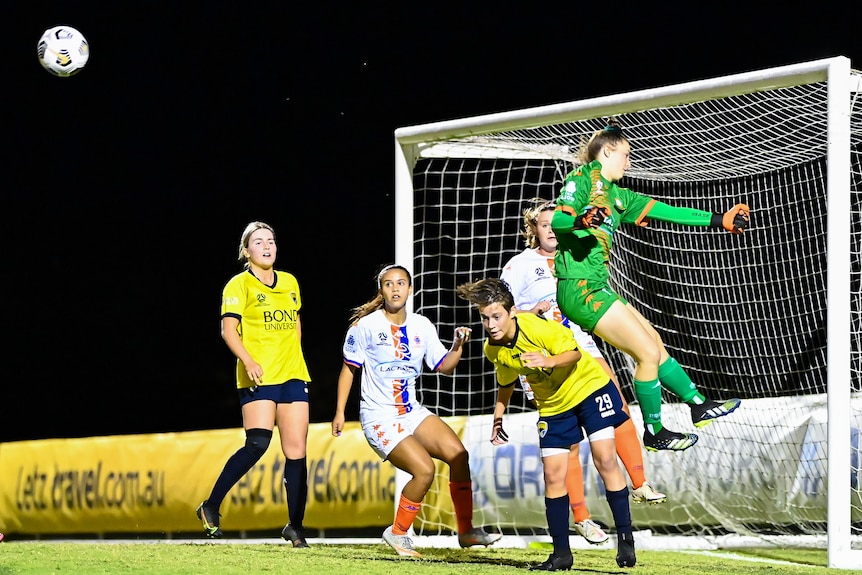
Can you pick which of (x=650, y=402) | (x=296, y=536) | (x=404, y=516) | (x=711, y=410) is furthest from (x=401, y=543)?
(x=711, y=410)

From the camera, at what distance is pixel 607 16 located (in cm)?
990

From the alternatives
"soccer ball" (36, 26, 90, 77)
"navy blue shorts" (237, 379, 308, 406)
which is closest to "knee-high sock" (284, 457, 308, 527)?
"navy blue shorts" (237, 379, 308, 406)

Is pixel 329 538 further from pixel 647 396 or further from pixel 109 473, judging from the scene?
pixel 647 396

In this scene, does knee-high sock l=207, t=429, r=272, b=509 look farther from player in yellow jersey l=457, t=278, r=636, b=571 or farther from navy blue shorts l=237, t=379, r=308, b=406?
player in yellow jersey l=457, t=278, r=636, b=571

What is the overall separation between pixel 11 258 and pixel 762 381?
9.16m

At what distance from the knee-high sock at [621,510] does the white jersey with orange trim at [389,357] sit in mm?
1457

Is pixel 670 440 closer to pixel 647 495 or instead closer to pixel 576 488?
pixel 647 495

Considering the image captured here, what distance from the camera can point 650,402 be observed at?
18.1ft

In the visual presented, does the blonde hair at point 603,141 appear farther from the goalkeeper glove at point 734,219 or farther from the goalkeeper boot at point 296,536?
the goalkeeper boot at point 296,536

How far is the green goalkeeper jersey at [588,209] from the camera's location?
5484 mm

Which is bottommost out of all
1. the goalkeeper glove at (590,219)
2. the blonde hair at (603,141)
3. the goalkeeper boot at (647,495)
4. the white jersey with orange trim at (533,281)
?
the goalkeeper boot at (647,495)

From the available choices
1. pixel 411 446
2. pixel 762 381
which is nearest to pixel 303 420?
pixel 411 446

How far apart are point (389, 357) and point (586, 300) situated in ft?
4.43

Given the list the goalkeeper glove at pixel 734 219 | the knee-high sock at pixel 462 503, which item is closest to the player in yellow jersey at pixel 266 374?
the knee-high sock at pixel 462 503
